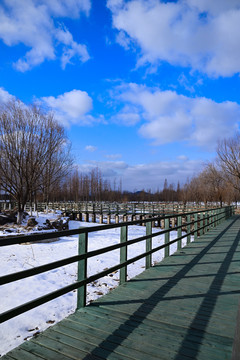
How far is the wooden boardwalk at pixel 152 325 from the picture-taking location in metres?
2.65

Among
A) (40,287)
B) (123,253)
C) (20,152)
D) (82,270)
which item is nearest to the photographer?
(82,270)

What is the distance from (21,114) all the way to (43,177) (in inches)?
239

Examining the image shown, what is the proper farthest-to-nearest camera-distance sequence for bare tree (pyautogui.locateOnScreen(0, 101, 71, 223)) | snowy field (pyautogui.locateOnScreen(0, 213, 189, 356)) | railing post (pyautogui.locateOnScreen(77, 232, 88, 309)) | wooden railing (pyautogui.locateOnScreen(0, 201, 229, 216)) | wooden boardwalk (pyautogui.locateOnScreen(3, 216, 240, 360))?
1. wooden railing (pyautogui.locateOnScreen(0, 201, 229, 216))
2. bare tree (pyautogui.locateOnScreen(0, 101, 71, 223))
3. snowy field (pyautogui.locateOnScreen(0, 213, 189, 356))
4. railing post (pyautogui.locateOnScreen(77, 232, 88, 309))
5. wooden boardwalk (pyautogui.locateOnScreen(3, 216, 240, 360))

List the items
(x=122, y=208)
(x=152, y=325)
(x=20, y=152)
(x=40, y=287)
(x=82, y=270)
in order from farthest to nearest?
(x=122, y=208), (x=20, y=152), (x=40, y=287), (x=82, y=270), (x=152, y=325)

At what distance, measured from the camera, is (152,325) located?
10.6 ft

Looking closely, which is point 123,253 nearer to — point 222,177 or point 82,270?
point 82,270

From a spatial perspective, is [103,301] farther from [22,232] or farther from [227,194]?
[227,194]

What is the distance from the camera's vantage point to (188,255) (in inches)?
300

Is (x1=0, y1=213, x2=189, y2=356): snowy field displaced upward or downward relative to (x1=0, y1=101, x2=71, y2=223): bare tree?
downward

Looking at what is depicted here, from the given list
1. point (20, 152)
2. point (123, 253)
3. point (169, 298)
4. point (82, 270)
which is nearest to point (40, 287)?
point (123, 253)

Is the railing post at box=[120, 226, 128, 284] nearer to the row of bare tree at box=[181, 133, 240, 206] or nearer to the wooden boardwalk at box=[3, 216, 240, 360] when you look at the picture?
the wooden boardwalk at box=[3, 216, 240, 360]

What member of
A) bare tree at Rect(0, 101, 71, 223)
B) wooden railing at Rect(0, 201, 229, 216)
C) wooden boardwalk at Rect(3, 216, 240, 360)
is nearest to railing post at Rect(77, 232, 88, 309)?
wooden boardwalk at Rect(3, 216, 240, 360)

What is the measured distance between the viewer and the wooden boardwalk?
2.65m

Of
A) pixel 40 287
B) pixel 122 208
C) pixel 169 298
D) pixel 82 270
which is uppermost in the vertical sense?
pixel 82 270
